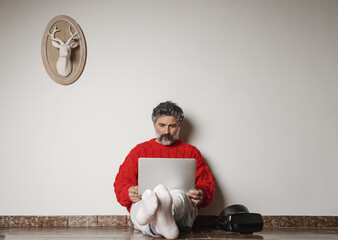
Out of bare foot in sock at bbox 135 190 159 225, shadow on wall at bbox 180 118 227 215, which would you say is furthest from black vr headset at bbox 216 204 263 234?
bare foot in sock at bbox 135 190 159 225

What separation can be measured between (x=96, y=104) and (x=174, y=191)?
4.28ft

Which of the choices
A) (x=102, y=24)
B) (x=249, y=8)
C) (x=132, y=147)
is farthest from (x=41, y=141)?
(x=249, y=8)

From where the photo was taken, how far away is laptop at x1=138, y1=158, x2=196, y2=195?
192cm

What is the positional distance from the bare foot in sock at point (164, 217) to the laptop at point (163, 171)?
0.24 m

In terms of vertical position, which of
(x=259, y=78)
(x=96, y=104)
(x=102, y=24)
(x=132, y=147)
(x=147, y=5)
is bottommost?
(x=132, y=147)

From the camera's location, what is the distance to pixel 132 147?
9.34ft

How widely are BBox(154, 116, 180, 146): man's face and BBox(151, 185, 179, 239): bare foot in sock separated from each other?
0.91 metres

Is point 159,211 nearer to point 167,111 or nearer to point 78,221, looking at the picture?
point 167,111

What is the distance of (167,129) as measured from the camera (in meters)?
2.59

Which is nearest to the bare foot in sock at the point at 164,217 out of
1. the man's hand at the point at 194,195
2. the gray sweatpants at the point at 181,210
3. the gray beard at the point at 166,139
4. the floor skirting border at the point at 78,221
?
the gray sweatpants at the point at 181,210

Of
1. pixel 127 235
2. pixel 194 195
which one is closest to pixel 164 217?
pixel 194 195

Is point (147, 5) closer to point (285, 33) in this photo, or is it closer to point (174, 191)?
point (285, 33)

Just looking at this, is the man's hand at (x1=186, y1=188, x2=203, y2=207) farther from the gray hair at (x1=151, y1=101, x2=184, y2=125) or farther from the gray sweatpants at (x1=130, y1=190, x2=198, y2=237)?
the gray hair at (x1=151, y1=101, x2=184, y2=125)

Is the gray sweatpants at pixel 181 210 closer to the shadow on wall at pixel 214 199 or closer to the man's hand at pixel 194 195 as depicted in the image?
the man's hand at pixel 194 195
